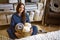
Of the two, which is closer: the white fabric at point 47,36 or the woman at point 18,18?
the white fabric at point 47,36

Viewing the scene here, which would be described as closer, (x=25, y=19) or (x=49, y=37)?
(x=49, y=37)

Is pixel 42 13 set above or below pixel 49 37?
below

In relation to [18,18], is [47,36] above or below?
above

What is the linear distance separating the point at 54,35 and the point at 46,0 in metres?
2.36

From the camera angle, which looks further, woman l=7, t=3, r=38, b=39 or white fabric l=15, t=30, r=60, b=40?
woman l=7, t=3, r=38, b=39

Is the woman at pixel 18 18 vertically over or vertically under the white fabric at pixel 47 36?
under

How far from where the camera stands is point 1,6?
350 centimetres

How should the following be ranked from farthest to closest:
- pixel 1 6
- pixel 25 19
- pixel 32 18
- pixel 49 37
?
pixel 32 18 < pixel 1 6 < pixel 25 19 < pixel 49 37

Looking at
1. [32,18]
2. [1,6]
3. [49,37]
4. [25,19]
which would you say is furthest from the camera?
[32,18]

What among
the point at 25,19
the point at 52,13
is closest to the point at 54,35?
the point at 25,19

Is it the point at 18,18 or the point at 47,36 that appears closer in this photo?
the point at 47,36

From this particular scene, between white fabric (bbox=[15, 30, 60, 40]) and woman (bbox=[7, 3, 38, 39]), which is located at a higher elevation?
white fabric (bbox=[15, 30, 60, 40])

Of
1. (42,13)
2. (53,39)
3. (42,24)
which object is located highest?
(53,39)

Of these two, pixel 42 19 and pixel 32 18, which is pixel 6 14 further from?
pixel 42 19
